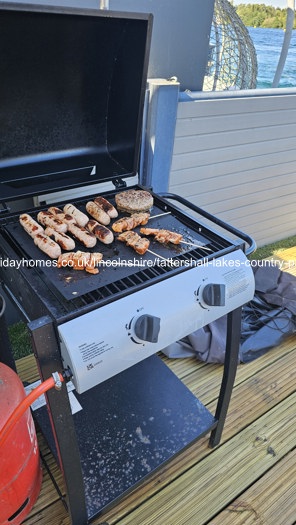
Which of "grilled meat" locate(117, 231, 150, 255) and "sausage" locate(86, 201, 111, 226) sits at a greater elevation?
"sausage" locate(86, 201, 111, 226)

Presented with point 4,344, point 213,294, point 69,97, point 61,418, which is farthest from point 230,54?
point 61,418

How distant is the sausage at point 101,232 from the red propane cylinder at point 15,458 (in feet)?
1.81

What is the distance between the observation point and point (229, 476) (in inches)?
63.8

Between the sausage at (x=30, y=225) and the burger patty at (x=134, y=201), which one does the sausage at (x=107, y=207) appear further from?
the sausage at (x=30, y=225)

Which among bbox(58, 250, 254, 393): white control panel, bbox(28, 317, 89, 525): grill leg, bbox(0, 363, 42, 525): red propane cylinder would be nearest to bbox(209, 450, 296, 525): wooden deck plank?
bbox(28, 317, 89, 525): grill leg

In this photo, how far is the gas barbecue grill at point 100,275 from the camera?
3.15ft

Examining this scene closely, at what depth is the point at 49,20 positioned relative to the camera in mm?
1154

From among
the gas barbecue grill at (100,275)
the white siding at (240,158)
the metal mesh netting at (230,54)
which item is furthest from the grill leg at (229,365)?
the metal mesh netting at (230,54)

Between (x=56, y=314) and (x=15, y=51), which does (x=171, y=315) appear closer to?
(x=56, y=314)

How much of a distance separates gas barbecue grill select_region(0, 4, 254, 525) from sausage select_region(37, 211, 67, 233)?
59 millimetres

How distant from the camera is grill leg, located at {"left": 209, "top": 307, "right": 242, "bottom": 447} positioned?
1343mm

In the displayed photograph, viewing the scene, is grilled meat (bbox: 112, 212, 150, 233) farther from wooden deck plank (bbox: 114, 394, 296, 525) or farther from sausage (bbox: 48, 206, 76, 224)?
wooden deck plank (bbox: 114, 394, 296, 525)

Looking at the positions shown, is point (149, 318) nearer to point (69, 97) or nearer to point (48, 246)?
point (48, 246)

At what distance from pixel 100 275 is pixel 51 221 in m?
0.34
